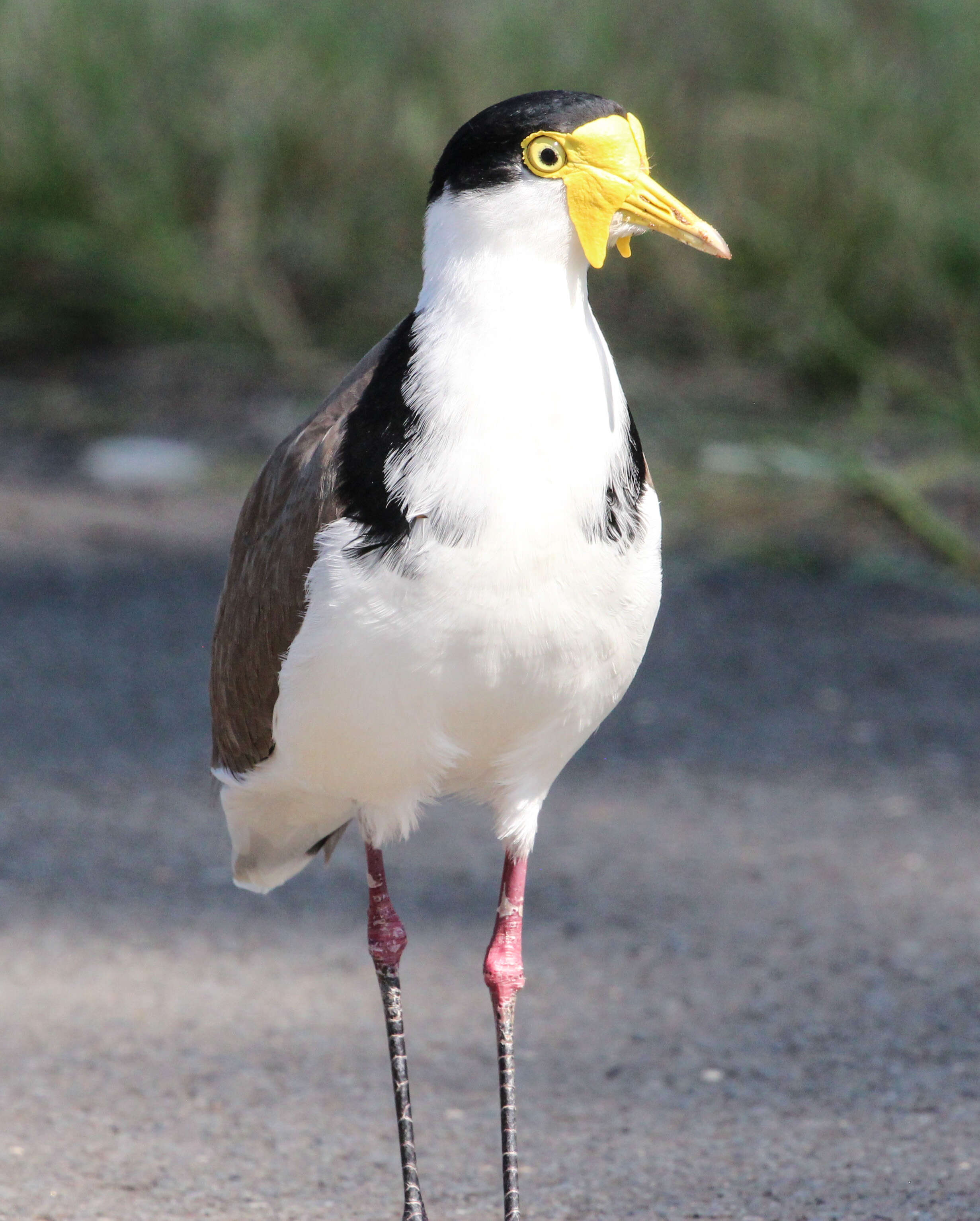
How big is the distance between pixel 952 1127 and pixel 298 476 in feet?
5.89

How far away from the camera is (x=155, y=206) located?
27.2 ft

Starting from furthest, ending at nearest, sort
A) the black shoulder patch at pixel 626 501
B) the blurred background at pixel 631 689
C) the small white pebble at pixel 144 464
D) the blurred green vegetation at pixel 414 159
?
the blurred green vegetation at pixel 414 159 < the small white pebble at pixel 144 464 < the blurred background at pixel 631 689 < the black shoulder patch at pixel 626 501

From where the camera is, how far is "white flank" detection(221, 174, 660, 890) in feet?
7.79

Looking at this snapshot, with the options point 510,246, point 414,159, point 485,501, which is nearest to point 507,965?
point 485,501

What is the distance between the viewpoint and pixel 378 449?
2457mm

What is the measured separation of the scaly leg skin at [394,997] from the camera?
9.16 feet

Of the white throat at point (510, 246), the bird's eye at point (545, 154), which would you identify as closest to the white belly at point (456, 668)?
the white throat at point (510, 246)

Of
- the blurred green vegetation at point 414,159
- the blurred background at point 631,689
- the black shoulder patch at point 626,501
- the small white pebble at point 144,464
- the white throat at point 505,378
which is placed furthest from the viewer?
the blurred green vegetation at point 414,159

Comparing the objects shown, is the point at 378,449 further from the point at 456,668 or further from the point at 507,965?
the point at 507,965

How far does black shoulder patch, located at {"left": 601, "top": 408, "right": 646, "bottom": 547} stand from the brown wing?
398 millimetres

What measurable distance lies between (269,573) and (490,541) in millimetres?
465

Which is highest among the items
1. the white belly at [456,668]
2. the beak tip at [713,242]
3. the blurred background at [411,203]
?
the blurred background at [411,203]

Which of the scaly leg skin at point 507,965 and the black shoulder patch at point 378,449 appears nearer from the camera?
the black shoulder patch at point 378,449

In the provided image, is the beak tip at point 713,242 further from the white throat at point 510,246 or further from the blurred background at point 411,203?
the blurred background at point 411,203
